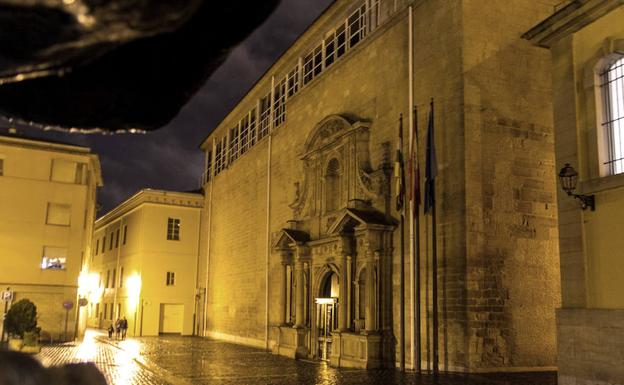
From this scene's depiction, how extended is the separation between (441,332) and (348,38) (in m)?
10.4

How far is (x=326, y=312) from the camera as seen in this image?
20750 mm

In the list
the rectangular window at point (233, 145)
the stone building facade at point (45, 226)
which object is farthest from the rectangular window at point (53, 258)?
the rectangular window at point (233, 145)

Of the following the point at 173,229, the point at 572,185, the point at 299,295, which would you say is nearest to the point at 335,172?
the point at 299,295

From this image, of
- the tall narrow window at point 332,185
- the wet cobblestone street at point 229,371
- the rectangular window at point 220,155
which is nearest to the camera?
the wet cobblestone street at point 229,371

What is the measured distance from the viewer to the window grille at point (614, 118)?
10805 millimetres

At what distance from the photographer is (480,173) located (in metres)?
14.9

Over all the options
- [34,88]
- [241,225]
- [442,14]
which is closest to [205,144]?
[241,225]

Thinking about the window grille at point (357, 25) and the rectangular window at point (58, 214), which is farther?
the rectangular window at point (58, 214)

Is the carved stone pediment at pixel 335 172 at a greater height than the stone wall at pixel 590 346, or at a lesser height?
greater

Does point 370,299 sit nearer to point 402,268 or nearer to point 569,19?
point 402,268

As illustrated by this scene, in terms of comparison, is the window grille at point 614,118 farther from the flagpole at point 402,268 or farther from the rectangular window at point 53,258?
the rectangular window at point 53,258

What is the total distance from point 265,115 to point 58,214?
35.5ft

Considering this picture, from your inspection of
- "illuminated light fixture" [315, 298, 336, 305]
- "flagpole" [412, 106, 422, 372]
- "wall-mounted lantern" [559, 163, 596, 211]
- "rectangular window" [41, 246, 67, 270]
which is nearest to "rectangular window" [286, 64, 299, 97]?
"illuminated light fixture" [315, 298, 336, 305]

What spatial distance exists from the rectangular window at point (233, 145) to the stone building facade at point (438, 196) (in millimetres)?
9999
